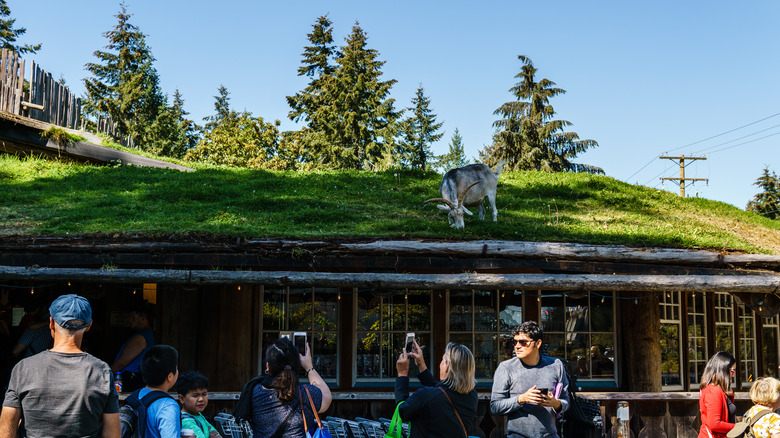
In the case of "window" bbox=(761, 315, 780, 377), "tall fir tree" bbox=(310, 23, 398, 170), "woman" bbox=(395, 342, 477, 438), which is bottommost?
"window" bbox=(761, 315, 780, 377)

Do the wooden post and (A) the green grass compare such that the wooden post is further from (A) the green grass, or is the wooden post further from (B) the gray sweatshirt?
(B) the gray sweatshirt

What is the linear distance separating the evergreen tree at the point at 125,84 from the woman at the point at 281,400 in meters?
35.9

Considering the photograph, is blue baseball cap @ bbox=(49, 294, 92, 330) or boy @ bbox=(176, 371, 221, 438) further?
boy @ bbox=(176, 371, 221, 438)

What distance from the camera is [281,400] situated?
4.11 metres

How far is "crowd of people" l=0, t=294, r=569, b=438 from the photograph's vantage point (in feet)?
11.4

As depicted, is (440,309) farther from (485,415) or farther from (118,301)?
(118,301)

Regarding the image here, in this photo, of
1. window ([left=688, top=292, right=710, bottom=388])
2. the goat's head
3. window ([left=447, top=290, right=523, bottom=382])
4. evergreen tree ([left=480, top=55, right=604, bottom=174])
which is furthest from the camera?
evergreen tree ([left=480, top=55, right=604, bottom=174])

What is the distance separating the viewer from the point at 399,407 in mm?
4441

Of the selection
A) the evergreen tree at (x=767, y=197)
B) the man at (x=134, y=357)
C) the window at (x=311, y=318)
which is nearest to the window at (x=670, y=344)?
the window at (x=311, y=318)

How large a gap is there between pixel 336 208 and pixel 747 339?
794 centimetres

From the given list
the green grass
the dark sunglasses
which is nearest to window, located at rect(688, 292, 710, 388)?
the green grass

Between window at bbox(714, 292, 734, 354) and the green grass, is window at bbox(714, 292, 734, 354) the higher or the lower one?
the lower one

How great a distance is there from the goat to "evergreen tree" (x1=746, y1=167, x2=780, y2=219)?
1621 inches

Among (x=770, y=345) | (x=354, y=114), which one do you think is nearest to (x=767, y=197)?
(x=354, y=114)
